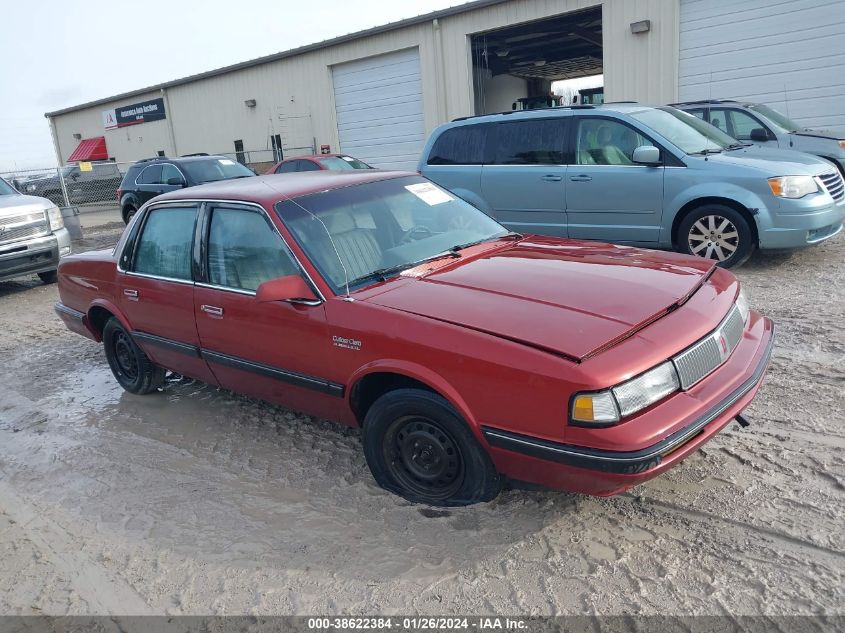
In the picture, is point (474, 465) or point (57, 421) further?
point (57, 421)

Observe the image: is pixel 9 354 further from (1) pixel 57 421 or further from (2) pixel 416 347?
(2) pixel 416 347

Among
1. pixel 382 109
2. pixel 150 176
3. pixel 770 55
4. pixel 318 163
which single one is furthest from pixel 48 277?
pixel 770 55

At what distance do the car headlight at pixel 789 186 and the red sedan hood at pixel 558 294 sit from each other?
3.61m

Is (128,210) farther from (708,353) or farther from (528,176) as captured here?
(708,353)

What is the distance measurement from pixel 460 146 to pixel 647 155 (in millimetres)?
2548

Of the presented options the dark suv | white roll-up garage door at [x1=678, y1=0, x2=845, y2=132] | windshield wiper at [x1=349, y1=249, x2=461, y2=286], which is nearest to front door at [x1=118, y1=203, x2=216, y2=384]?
windshield wiper at [x1=349, y1=249, x2=461, y2=286]

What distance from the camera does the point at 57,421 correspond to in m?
4.89

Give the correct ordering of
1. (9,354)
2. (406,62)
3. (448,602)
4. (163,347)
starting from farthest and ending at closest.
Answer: (406,62) < (9,354) < (163,347) < (448,602)

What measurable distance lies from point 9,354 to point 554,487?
6210mm

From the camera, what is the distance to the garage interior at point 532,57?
1853cm

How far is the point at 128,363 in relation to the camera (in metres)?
5.22


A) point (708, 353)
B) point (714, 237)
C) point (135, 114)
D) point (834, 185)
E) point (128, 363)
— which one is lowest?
point (128, 363)

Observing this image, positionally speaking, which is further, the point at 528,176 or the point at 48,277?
the point at 48,277

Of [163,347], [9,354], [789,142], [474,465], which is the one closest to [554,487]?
[474,465]
